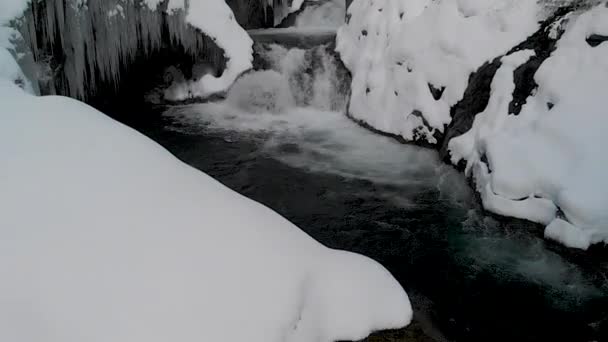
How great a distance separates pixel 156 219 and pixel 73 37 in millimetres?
5957

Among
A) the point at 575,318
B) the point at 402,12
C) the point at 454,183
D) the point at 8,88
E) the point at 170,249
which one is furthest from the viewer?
the point at 402,12

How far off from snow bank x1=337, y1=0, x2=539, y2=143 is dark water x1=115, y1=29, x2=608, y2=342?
463mm

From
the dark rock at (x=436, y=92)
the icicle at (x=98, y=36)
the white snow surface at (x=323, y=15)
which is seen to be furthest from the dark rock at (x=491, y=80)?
the white snow surface at (x=323, y=15)

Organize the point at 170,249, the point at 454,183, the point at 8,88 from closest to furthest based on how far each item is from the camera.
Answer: the point at 170,249, the point at 8,88, the point at 454,183

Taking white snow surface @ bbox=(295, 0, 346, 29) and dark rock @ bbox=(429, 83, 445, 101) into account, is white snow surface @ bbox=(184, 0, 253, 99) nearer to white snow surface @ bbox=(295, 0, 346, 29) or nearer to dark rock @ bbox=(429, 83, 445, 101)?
dark rock @ bbox=(429, 83, 445, 101)

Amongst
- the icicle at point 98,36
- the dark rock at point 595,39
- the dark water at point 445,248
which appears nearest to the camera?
the dark water at point 445,248

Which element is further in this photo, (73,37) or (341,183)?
(73,37)

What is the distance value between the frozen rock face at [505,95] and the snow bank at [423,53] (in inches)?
0.6

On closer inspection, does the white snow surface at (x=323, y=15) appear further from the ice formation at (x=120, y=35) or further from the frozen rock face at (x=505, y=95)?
the frozen rock face at (x=505, y=95)

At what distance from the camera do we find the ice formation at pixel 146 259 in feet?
5.18

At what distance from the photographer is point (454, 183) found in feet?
19.5

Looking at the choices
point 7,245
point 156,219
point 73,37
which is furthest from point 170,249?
point 73,37

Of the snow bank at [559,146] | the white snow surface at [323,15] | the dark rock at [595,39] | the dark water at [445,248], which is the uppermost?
the white snow surface at [323,15]

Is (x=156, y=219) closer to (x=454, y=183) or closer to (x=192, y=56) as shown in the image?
(x=454, y=183)
